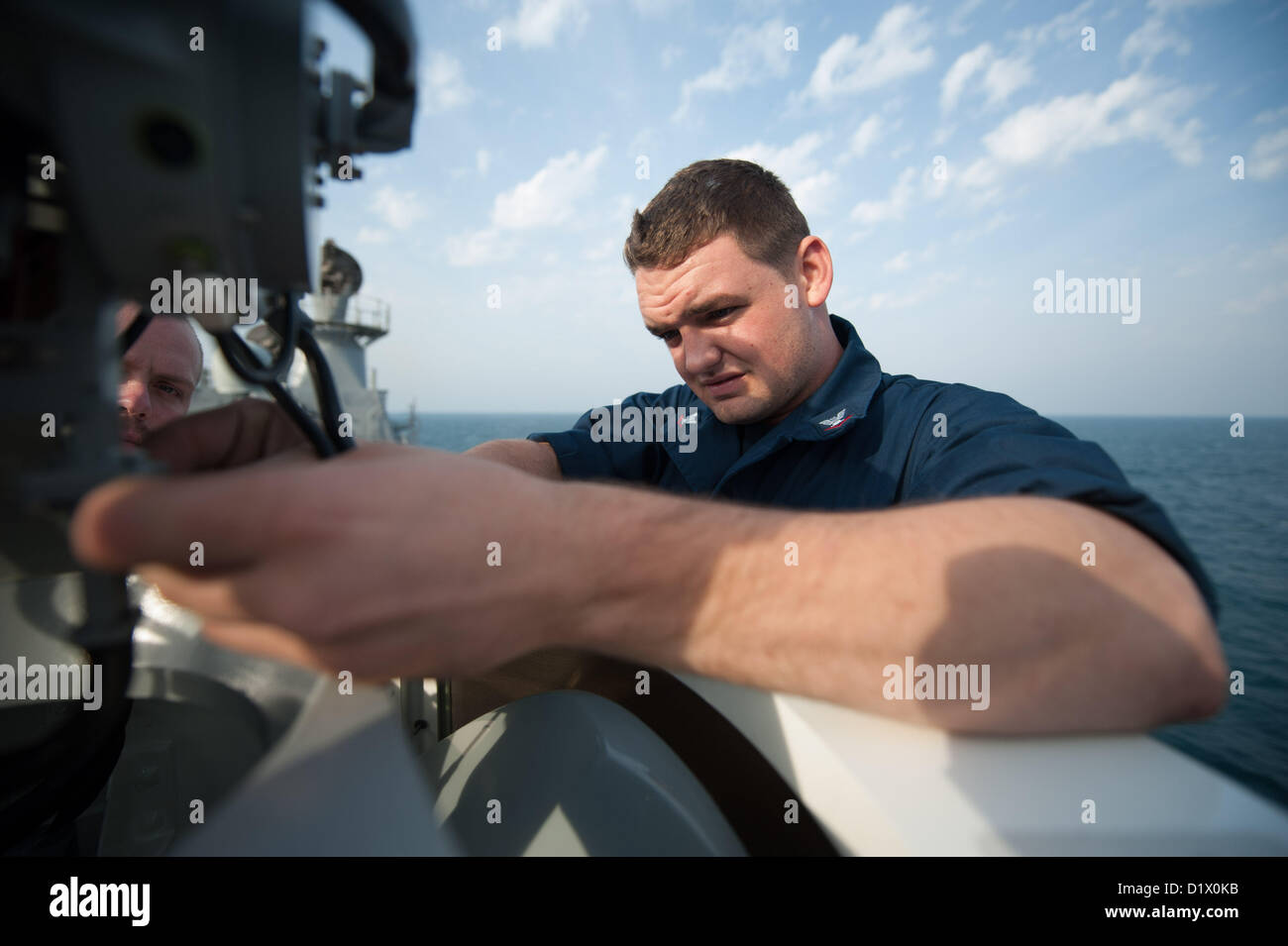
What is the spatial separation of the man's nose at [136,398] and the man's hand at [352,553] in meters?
1.68

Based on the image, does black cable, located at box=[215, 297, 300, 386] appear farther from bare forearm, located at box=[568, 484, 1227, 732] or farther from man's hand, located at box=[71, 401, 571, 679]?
bare forearm, located at box=[568, 484, 1227, 732]

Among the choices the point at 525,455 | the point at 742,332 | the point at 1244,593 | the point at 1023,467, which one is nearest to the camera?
the point at 1023,467

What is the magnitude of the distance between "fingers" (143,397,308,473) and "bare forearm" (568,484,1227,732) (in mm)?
372

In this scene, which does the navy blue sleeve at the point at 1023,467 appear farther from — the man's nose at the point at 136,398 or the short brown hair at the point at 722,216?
the man's nose at the point at 136,398

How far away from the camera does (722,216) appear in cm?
184

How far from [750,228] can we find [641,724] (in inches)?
62.5

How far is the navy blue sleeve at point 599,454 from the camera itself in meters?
1.91

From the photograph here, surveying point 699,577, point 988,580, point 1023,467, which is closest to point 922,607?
point 988,580

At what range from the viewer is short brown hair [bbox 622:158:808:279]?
73.0 inches

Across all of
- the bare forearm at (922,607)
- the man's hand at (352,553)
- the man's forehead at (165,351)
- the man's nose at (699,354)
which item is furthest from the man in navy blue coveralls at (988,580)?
the man's forehead at (165,351)

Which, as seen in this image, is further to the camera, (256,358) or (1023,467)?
(1023,467)

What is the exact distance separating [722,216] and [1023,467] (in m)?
1.36

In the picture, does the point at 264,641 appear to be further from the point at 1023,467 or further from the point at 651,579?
the point at 1023,467
